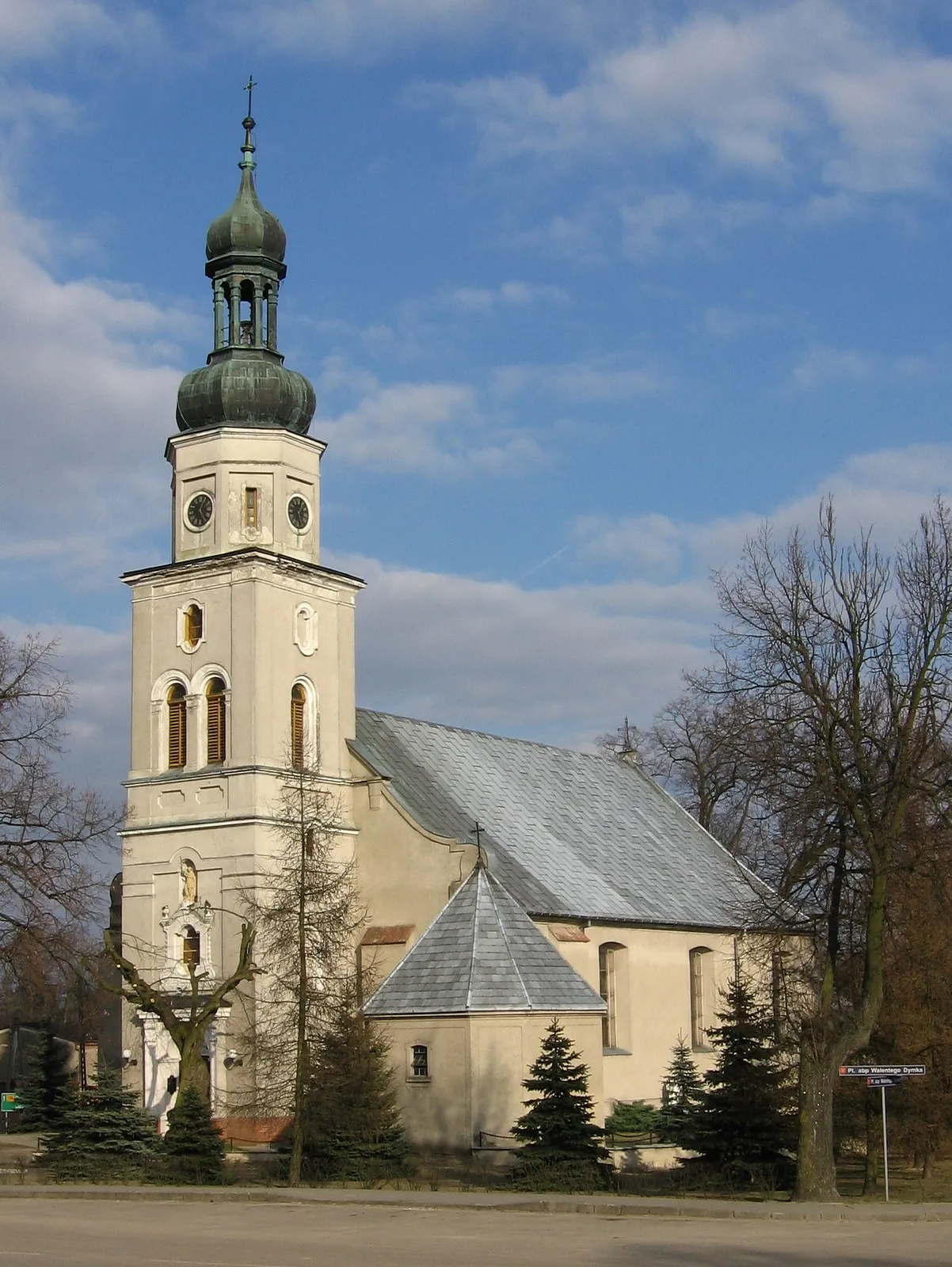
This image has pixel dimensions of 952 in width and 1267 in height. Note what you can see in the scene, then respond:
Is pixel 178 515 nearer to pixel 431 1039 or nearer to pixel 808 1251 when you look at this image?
pixel 431 1039

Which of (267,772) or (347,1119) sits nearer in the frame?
(347,1119)

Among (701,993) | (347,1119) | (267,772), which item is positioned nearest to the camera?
(347,1119)

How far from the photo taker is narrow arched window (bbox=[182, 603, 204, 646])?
42.7 metres

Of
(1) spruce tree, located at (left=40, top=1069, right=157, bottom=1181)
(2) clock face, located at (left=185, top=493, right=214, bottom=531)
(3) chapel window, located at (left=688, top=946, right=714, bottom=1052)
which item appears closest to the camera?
(1) spruce tree, located at (left=40, top=1069, right=157, bottom=1181)

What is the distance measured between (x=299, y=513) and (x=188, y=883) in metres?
10.0

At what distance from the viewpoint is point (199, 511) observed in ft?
142

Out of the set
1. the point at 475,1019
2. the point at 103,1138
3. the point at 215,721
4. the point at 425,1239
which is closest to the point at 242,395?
the point at 215,721

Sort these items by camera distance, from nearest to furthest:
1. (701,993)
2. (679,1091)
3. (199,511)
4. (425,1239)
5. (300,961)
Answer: (425,1239) < (300,961) < (679,1091) < (199,511) < (701,993)

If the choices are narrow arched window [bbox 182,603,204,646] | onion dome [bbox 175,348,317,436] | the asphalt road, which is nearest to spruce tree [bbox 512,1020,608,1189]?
the asphalt road

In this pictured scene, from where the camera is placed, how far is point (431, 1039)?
34094 millimetres

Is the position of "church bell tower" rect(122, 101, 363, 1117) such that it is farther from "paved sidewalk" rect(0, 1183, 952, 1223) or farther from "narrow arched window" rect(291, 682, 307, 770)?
"paved sidewalk" rect(0, 1183, 952, 1223)

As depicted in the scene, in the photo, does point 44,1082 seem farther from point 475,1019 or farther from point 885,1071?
point 885,1071

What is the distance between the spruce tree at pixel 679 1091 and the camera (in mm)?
35969

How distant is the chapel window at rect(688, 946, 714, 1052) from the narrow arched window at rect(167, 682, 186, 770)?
1573 centimetres
